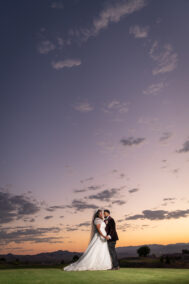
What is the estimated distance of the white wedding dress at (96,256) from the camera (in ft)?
54.7

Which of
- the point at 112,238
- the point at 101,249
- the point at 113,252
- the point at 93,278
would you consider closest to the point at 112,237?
the point at 112,238

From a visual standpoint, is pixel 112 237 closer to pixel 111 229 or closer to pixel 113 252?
pixel 111 229

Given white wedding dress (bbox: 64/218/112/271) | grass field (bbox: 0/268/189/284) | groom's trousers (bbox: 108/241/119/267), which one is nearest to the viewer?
grass field (bbox: 0/268/189/284)

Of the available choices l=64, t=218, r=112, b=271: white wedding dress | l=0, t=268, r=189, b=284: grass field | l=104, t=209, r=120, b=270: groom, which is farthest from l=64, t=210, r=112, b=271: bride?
l=0, t=268, r=189, b=284: grass field

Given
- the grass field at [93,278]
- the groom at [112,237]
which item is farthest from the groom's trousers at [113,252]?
the grass field at [93,278]

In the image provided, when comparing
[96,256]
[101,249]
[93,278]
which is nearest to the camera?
[93,278]

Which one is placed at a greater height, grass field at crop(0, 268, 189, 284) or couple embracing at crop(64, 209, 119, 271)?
couple embracing at crop(64, 209, 119, 271)

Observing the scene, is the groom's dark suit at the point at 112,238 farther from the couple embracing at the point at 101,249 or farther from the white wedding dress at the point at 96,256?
the white wedding dress at the point at 96,256

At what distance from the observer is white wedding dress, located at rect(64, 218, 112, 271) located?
1667 centimetres

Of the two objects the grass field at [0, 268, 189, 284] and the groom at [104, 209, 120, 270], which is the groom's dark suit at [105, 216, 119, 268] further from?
the grass field at [0, 268, 189, 284]

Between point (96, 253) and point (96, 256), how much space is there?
0.17 m

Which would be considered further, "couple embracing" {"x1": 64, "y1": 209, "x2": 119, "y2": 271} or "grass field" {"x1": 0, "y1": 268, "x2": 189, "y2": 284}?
"couple embracing" {"x1": 64, "y1": 209, "x2": 119, "y2": 271}

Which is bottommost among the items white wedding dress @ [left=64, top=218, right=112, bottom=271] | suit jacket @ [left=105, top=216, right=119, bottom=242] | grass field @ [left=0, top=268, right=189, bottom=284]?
grass field @ [left=0, top=268, right=189, bottom=284]

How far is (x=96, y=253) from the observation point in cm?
1709
